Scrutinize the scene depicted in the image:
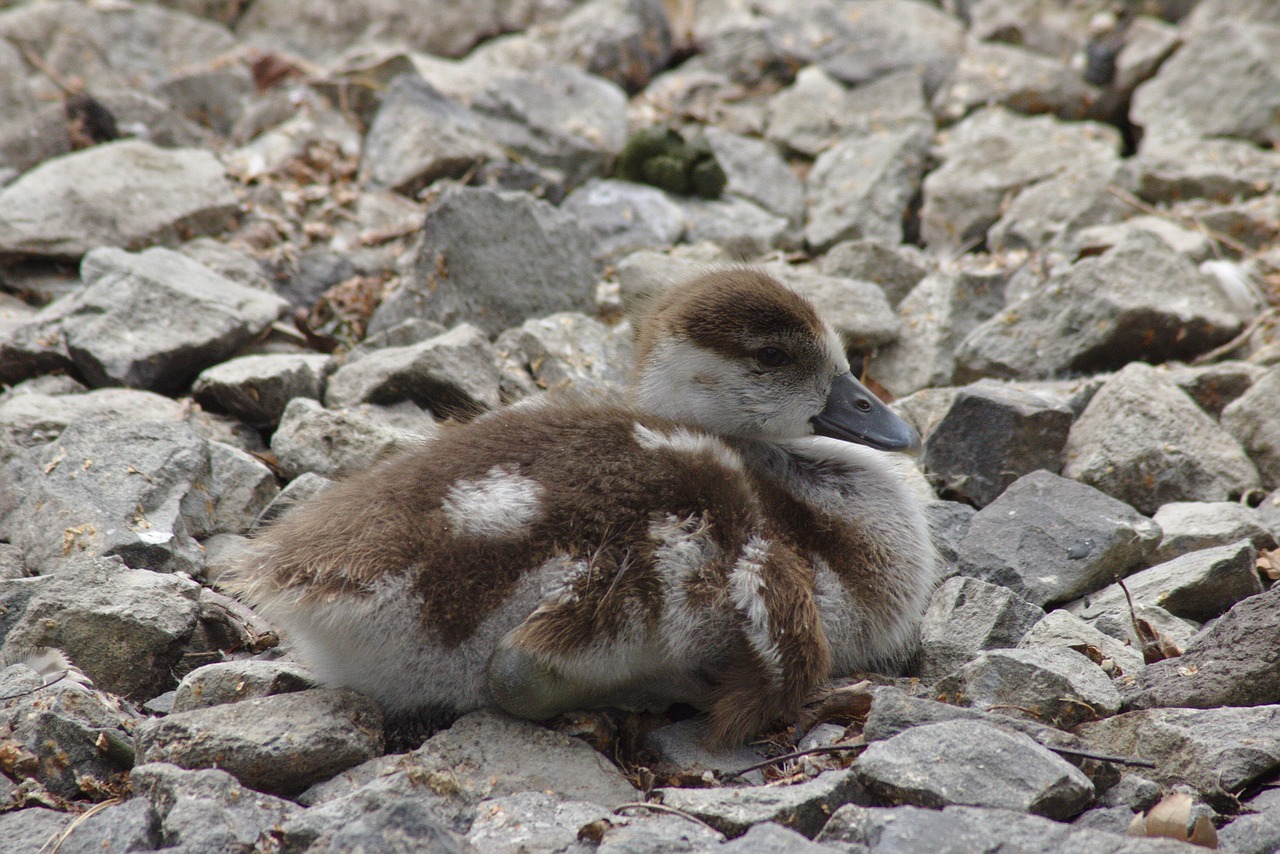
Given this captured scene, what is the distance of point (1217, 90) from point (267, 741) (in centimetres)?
776

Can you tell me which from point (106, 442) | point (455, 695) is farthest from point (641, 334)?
point (106, 442)

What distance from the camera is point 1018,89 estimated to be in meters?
8.80

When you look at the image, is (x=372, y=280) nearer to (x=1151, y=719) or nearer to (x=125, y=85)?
(x=125, y=85)

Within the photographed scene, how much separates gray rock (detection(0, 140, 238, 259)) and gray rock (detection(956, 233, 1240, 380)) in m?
4.41

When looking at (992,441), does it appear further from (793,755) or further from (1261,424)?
(793,755)

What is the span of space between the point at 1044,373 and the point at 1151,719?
2831 millimetres

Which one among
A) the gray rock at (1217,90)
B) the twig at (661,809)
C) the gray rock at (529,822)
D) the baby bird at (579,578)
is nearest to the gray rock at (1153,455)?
the baby bird at (579,578)

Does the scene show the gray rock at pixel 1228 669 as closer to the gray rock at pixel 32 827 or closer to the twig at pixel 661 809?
the twig at pixel 661 809

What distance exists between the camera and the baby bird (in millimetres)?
3584

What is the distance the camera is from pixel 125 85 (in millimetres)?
9344

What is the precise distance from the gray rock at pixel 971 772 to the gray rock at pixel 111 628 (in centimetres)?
227

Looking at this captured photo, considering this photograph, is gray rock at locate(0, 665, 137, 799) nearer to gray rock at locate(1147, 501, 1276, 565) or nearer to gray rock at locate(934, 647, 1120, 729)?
gray rock at locate(934, 647, 1120, 729)

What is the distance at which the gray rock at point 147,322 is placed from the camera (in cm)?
571

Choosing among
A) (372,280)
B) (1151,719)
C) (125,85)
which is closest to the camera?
(1151,719)
